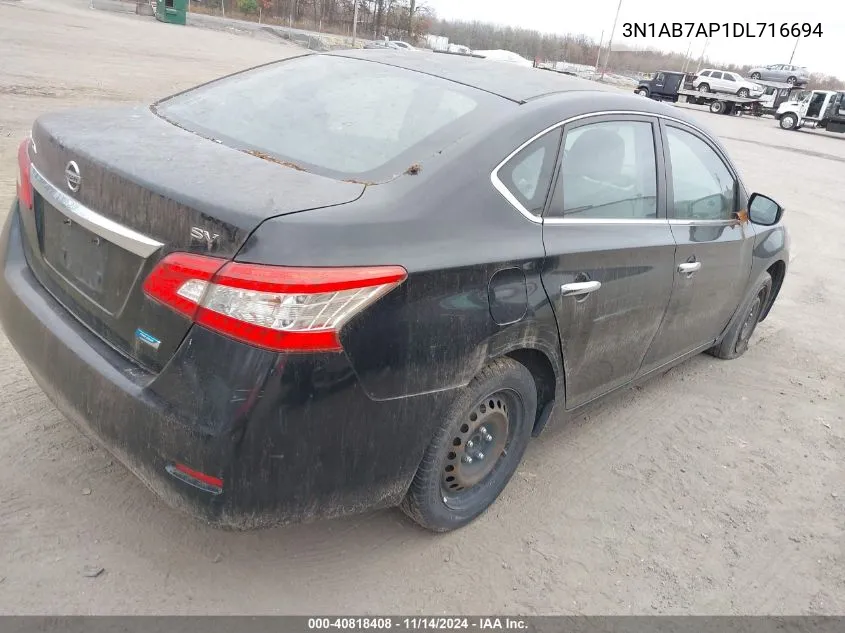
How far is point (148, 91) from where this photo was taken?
12961 mm

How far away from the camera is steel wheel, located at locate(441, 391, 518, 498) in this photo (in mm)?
2461

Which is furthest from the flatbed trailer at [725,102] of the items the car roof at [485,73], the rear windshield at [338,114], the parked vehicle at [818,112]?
the rear windshield at [338,114]

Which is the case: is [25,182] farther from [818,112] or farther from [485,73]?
[818,112]

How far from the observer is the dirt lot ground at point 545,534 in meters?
2.25

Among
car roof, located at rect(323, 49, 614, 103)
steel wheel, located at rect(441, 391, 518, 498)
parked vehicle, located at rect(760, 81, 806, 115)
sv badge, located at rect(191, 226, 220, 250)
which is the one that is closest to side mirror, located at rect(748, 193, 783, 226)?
car roof, located at rect(323, 49, 614, 103)

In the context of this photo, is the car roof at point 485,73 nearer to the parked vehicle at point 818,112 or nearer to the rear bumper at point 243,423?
the rear bumper at point 243,423

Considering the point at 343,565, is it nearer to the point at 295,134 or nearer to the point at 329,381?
the point at 329,381

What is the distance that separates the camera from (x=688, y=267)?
329 centimetres

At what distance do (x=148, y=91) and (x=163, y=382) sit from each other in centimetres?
1290

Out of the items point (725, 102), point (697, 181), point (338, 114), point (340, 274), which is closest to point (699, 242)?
point (697, 181)

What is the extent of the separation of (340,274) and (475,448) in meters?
1.11

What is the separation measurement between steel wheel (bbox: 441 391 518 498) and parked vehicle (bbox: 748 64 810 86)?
189ft

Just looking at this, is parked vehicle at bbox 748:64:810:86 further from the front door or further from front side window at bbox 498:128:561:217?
front side window at bbox 498:128:561:217

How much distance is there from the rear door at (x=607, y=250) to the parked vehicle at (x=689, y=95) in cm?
4074
